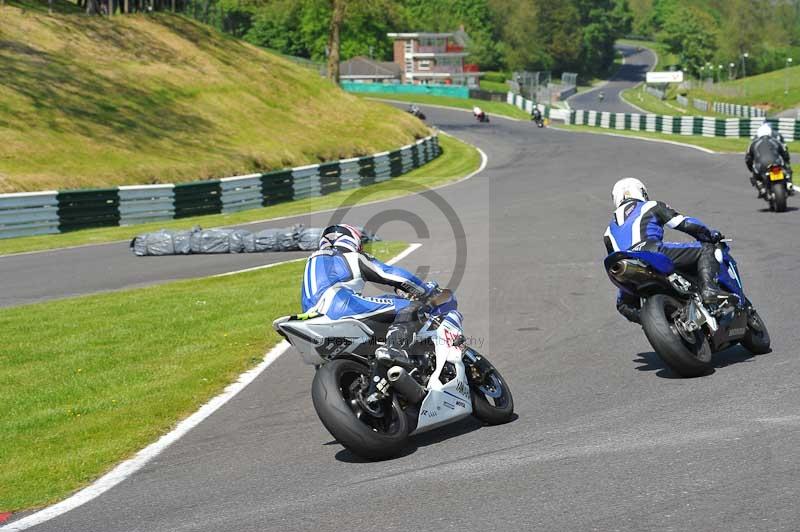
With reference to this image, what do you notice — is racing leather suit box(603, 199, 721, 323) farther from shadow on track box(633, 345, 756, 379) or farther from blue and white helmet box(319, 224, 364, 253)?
blue and white helmet box(319, 224, 364, 253)

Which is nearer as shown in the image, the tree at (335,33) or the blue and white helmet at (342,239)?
the blue and white helmet at (342,239)

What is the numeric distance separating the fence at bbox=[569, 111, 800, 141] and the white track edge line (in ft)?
133

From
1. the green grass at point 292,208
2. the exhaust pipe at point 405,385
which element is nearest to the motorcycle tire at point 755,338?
the exhaust pipe at point 405,385

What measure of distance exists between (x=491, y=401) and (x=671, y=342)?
1756mm

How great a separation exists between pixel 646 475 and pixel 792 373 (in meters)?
3.22

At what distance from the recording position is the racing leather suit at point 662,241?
9.33m

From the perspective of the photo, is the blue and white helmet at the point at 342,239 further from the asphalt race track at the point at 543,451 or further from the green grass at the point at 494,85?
the green grass at the point at 494,85

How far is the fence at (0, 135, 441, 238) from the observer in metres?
27.0

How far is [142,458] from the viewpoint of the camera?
7.80 metres

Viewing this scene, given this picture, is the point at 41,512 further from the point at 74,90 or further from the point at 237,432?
the point at 74,90

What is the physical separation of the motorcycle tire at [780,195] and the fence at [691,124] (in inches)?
1023

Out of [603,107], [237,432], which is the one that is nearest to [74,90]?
[237,432]

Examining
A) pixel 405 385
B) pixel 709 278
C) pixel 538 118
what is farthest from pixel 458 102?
pixel 405 385

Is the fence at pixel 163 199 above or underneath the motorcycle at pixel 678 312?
underneath
